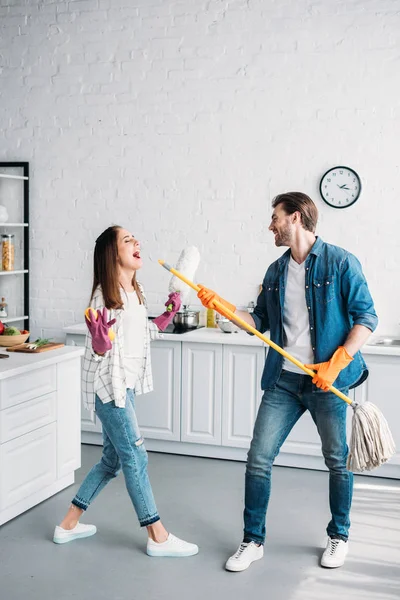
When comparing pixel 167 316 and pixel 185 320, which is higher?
pixel 167 316

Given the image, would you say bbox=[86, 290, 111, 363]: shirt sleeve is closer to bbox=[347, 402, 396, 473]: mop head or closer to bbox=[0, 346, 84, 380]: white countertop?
bbox=[0, 346, 84, 380]: white countertop

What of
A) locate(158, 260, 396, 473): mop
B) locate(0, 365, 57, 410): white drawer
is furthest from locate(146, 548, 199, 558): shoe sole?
locate(0, 365, 57, 410): white drawer

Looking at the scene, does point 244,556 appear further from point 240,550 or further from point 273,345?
point 273,345

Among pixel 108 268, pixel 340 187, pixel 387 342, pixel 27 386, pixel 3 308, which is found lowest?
pixel 27 386

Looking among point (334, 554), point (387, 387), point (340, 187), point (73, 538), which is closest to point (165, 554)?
point (73, 538)

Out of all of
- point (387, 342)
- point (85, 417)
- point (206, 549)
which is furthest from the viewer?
point (85, 417)

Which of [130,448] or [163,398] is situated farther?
[163,398]

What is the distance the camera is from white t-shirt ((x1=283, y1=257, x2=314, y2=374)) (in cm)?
292

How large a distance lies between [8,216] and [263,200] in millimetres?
1825

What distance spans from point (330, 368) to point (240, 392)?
1583 millimetres

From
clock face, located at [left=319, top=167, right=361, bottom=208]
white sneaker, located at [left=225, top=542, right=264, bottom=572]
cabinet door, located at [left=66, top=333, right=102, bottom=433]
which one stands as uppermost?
clock face, located at [left=319, top=167, right=361, bottom=208]

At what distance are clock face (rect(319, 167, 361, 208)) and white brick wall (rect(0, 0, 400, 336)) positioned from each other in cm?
5

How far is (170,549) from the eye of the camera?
302 cm

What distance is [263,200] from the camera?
466 centimetres
